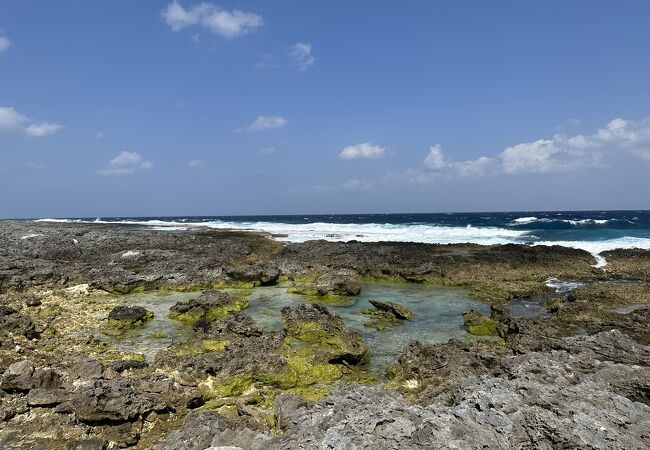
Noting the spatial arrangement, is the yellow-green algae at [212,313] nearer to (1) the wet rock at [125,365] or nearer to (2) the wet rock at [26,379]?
(1) the wet rock at [125,365]

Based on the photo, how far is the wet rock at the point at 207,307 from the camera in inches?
669

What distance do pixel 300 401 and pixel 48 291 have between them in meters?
18.5

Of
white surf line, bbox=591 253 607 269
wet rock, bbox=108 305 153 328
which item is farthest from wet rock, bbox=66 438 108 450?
white surf line, bbox=591 253 607 269

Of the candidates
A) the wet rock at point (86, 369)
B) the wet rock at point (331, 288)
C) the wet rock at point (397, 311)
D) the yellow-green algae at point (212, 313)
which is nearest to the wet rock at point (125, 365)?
the wet rock at point (86, 369)

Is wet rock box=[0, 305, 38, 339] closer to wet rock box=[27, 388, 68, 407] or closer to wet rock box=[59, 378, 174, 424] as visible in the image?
wet rock box=[27, 388, 68, 407]

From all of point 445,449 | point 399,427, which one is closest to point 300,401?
point 399,427

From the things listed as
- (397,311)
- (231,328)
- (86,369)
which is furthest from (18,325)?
(397,311)

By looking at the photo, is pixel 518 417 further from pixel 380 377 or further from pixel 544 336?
pixel 544 336

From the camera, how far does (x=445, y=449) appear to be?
200 inches

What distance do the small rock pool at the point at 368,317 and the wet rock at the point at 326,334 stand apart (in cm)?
59

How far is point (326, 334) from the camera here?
14195 mm

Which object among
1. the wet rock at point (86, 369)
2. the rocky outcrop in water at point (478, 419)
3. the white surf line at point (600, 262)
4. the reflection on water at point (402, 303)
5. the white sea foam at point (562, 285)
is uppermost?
the rocky outcrop in water at point (478, 419)

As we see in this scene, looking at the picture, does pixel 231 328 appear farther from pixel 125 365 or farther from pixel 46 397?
pixel 46 397

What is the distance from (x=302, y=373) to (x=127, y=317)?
8498mm
